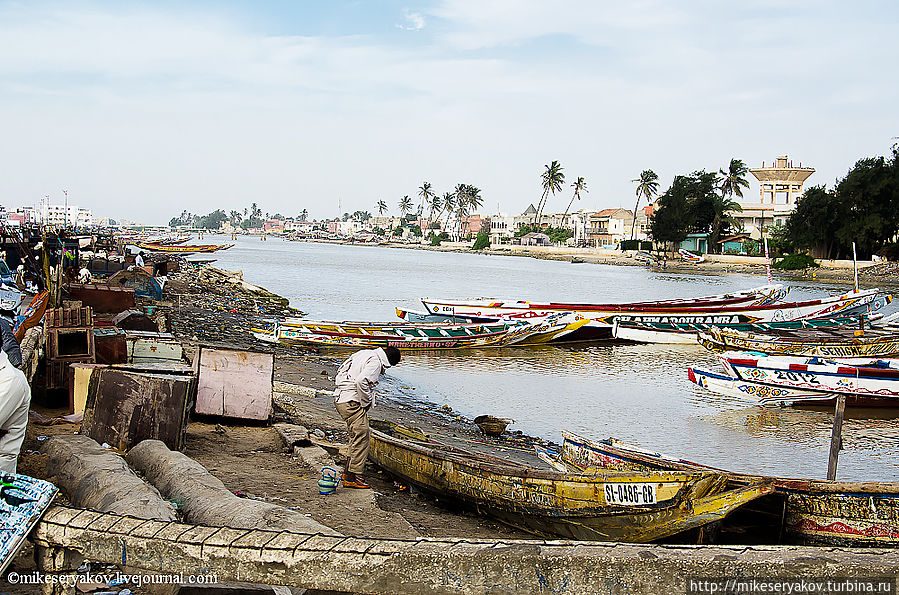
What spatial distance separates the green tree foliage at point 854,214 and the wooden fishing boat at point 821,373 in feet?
182

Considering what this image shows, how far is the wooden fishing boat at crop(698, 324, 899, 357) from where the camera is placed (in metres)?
19.3

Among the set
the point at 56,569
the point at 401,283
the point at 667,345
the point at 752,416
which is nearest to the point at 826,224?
the point at 401,283

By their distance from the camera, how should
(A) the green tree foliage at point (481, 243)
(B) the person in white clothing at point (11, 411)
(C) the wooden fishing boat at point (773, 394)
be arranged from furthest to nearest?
(A) the green tree foliage at point (481, 243)
(C) the wooden fishing boat at point (773, 394)
(B) the person in white clothing at point (11, 411)

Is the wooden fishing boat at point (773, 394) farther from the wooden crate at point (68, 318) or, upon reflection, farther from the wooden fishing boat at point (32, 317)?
the wooden fishing boat at point (32, 317)

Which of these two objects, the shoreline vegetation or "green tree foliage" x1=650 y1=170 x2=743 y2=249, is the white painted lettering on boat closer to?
the shoreline vegetation

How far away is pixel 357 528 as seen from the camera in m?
6.06

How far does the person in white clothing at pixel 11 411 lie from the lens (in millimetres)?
4020

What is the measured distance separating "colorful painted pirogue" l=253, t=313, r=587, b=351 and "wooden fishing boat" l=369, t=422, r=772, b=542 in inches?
537

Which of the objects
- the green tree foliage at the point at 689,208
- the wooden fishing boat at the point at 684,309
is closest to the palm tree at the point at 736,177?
the green tree foliage at the point at 689,208

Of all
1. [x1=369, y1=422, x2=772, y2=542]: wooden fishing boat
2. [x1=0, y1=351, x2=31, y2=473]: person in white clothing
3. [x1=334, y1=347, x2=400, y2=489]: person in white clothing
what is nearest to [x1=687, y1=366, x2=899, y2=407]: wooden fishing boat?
[x1=369, y1=422, x2=772, y2=542]: wooden fishing boat

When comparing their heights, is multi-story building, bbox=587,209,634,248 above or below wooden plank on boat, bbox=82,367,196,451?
above

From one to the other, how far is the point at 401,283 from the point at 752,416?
4524 centimetres

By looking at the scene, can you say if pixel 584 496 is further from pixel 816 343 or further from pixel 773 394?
pixel 816 343

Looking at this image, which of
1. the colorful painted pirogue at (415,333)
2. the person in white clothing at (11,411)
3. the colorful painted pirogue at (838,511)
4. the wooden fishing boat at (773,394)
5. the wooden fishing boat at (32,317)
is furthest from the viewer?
the colorful painted pirogue at (415,333)
